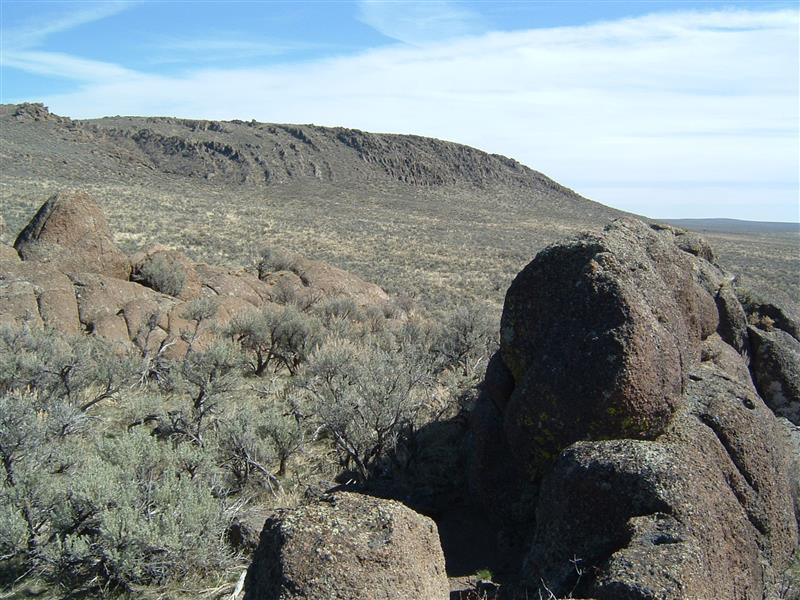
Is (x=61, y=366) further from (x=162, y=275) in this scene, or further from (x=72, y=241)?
(x=72, y=241)

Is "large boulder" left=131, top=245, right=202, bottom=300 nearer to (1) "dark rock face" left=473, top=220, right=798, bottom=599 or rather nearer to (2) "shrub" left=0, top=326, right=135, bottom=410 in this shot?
(2) "shrub" left=0, top=326, right=135, bottom=410

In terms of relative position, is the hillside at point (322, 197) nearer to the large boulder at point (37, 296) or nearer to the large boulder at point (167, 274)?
the large boulder at point (167, 274)

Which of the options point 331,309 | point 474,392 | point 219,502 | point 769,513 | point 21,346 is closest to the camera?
point 769,513

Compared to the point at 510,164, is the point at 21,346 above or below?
below

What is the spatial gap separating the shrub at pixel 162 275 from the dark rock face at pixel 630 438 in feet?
31.7

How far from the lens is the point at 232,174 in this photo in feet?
256

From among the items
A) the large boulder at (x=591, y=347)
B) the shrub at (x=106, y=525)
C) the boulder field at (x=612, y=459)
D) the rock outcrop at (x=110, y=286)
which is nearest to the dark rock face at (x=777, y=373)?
the boulder field at (x=612, y=459)

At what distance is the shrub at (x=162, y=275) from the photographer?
45.1 feet

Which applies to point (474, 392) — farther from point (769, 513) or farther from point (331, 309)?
point (331, 309)

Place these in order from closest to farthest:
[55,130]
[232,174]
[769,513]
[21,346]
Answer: [769,513], [21,346], [55,130], [232,174]

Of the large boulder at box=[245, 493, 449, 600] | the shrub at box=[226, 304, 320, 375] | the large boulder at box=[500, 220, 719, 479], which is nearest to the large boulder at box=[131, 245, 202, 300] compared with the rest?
the shrub at box=[226, 304, 320, 375]

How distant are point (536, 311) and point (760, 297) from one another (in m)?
5.15

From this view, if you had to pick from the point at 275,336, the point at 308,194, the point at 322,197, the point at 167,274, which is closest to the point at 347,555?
the point at 275,336

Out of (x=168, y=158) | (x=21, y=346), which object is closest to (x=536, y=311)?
(x=21, y=346)
